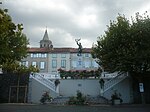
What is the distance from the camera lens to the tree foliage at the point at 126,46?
22188 mm

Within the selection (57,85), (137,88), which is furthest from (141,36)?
(57,85)

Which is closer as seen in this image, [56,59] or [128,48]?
[128,48]

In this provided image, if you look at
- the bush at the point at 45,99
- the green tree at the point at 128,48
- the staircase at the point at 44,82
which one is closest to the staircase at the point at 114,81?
the green tree at the point at 128,48

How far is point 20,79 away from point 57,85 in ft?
12.9

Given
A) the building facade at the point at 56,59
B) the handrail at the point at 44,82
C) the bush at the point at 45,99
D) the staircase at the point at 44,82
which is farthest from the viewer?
the building facade at the point at 56,59

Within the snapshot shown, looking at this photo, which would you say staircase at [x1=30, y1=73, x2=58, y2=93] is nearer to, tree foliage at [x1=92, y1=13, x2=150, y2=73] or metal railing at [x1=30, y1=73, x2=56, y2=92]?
metal railing at [x1=30, y1=73, x2=56, y2=92]

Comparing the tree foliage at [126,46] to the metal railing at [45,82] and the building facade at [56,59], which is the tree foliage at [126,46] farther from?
the building facade at [56,59]

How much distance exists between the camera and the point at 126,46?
2327 centimetres

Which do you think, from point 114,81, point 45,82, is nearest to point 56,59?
point 45,82

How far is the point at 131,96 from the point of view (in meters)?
24.9

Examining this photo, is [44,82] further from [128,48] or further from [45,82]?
[128,48]

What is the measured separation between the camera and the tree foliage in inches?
874

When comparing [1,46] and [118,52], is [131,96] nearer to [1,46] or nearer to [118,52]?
[118,52]

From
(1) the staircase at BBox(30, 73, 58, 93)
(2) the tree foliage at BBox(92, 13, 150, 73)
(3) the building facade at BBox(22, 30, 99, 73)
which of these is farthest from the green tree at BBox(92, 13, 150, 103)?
(3) the building facade at BBox(22, 30, 99, 73)
